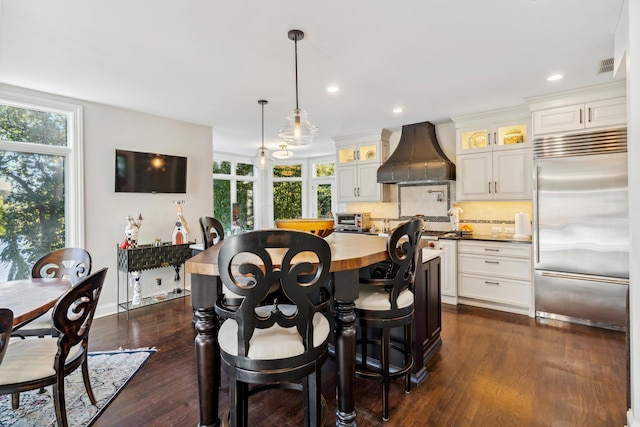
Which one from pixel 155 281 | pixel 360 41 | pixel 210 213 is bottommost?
pixel 155 281

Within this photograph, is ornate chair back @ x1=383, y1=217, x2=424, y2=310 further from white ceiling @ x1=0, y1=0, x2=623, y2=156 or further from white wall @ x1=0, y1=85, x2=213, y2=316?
white wall @ x1=0, y1=85, x2=213, y2=316

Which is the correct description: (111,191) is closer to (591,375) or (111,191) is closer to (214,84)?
(214,84)

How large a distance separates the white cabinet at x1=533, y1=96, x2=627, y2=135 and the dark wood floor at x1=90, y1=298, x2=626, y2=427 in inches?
88.5

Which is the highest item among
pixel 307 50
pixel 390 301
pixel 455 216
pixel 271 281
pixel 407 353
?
pixel 307 50

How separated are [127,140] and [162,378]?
125 inches

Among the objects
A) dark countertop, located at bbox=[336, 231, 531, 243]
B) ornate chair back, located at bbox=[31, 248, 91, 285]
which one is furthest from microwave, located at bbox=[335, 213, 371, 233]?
ornate chair back, located at bbox=[31, 248, 91, 285]

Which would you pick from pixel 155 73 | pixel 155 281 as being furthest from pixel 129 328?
pixel 155 73

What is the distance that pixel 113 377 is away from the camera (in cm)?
243

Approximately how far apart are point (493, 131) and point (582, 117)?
0.96m

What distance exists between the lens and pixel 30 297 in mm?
1839

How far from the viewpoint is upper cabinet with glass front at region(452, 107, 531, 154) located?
4.11m

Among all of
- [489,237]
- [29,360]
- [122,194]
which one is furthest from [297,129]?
[489,237]

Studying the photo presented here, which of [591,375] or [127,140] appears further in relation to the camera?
[127,140]

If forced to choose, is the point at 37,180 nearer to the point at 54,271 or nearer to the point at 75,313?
the point at 54,271
